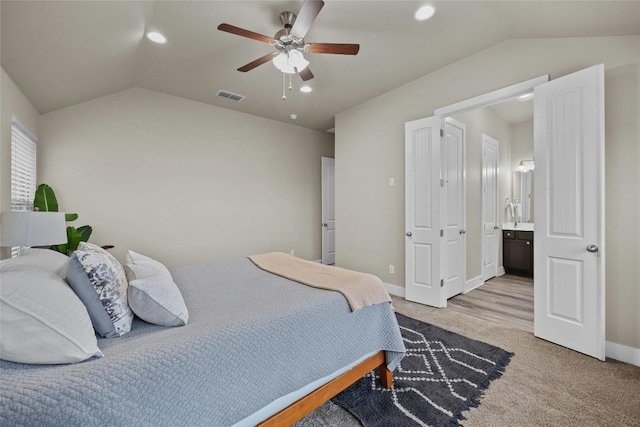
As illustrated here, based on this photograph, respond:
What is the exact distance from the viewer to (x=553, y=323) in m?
2.42

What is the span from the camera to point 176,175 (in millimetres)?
3998

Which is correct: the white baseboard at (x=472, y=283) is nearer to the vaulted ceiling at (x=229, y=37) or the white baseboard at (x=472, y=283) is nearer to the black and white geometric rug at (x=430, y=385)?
the black and white geometric rug at (x=430, y=385)

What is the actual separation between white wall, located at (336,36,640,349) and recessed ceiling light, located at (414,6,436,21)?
1064 millimetres

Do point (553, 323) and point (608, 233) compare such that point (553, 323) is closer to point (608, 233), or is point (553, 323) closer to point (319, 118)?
point (608, 233)

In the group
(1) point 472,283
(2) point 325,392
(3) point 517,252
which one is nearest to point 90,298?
(2) point 325,392

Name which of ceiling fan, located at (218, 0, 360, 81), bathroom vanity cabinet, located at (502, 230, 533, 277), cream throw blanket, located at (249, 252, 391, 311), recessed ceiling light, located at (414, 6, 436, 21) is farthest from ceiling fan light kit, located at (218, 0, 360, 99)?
bathroom vanity cabinet, located at (502, 230, 533, 277)

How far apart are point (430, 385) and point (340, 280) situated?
0.95m

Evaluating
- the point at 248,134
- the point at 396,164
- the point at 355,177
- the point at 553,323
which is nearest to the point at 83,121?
the point at 248,134

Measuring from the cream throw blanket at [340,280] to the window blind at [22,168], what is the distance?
246 cm

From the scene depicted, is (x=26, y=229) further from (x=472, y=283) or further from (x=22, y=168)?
(x=472, y=283)

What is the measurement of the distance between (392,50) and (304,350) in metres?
2.96

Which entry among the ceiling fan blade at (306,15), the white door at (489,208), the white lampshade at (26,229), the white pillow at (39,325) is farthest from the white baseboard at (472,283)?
the white lampshade at (26,229)

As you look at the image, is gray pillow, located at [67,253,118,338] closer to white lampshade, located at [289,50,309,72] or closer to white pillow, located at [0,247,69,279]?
white pillow, located at [0,247,69,279]

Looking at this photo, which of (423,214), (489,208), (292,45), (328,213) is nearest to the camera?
(292,45)
